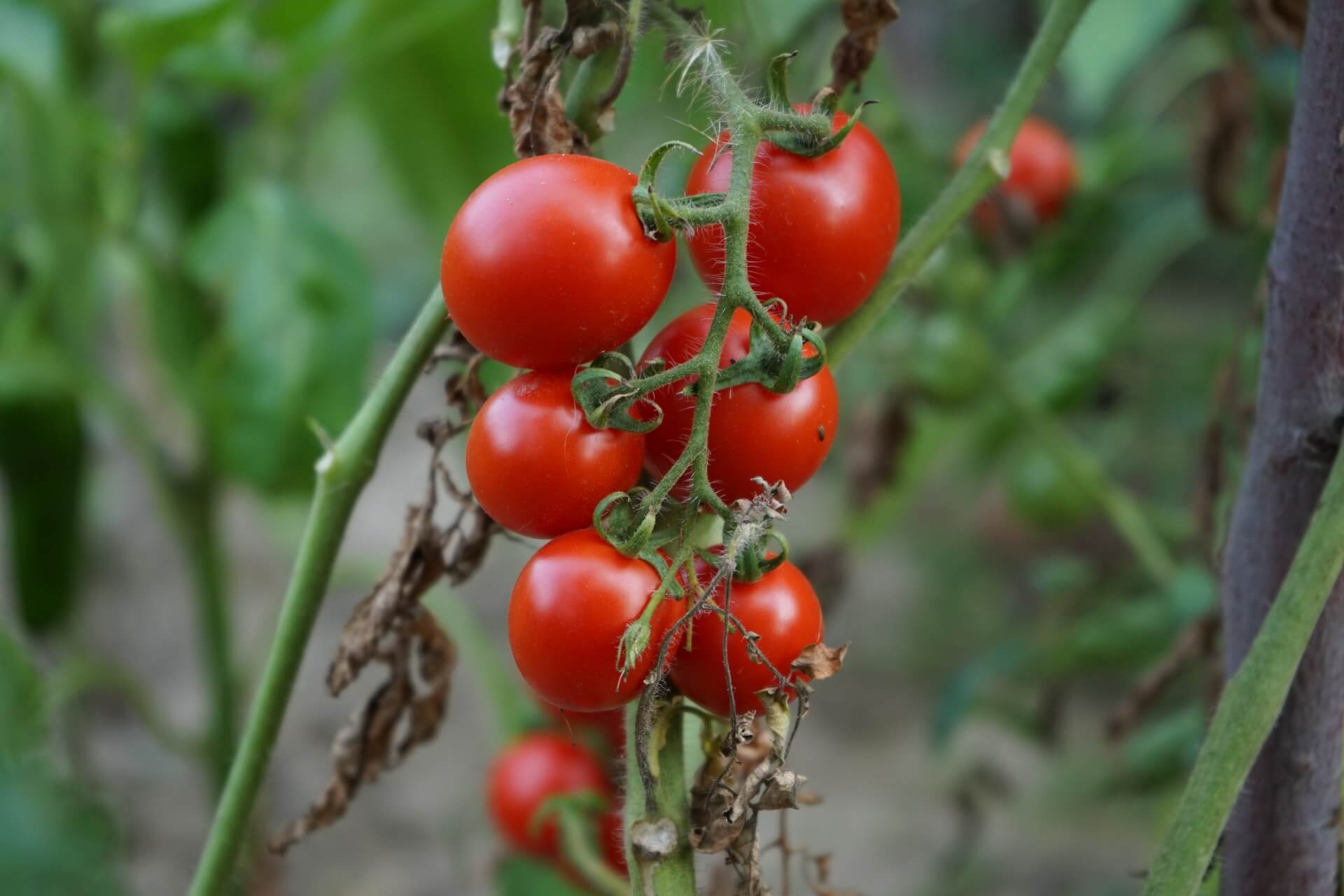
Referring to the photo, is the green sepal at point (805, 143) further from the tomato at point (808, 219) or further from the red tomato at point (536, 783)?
the red tomato at point (536, 783)

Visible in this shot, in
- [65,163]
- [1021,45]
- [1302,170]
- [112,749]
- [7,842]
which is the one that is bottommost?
[7,842]

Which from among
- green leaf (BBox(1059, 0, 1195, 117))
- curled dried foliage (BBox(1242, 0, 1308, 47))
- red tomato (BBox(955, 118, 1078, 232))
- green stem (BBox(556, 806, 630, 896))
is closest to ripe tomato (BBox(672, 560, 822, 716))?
green stem (BBox(556, 806, 630, 896))

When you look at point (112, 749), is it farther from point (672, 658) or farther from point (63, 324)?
point (672, 658)

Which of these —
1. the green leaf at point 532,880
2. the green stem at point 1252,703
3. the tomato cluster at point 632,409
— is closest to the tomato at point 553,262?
the tomato cluster at point 632,409

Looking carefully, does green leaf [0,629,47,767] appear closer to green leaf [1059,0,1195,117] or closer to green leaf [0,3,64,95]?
green leaf [0,3,64,95]

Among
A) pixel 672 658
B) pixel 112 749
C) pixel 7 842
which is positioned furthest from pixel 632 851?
pixel 112 749

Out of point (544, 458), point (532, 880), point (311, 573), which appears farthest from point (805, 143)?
point (532, 880)

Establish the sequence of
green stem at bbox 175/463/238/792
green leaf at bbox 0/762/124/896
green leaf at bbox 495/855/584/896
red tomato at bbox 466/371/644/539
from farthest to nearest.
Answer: green stem at bbox 175/463/238/792, green leaf at bbox 495/855/584/896, red tomato at bbox 466/371/644/539, green leaf at bbox 0/762/124/896
